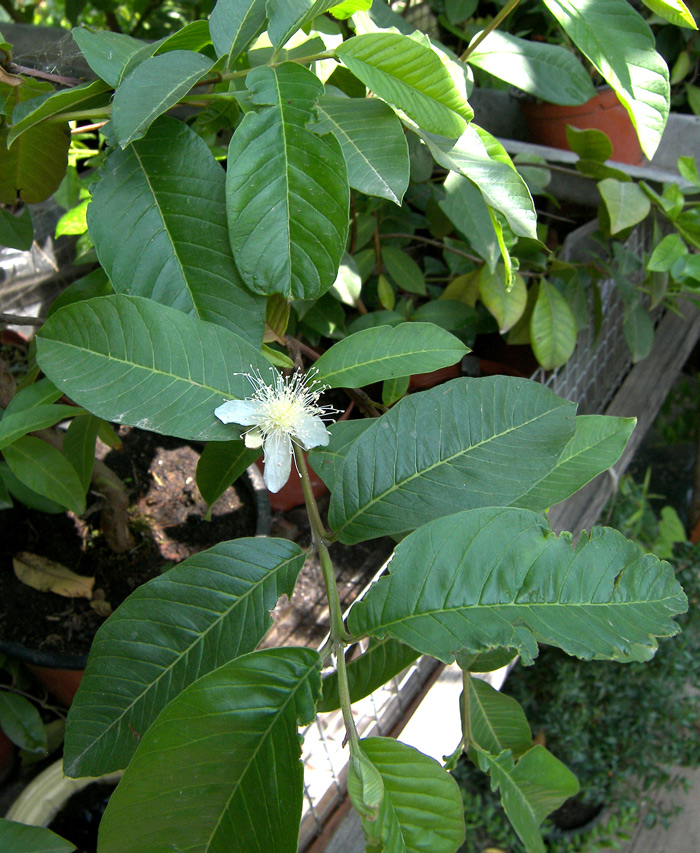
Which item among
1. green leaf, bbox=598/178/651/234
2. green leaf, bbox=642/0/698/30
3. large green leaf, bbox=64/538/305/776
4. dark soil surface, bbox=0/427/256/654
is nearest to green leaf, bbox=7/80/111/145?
large green leaf, bbox=64/538/305/776

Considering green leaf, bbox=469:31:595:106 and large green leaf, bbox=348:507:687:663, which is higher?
green leaf, bbox=469:31:595:106

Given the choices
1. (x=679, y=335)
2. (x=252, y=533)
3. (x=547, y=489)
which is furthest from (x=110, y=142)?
(x=679, y=335)

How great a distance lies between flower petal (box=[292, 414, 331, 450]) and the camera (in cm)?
55

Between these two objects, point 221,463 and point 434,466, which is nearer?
point 434,466

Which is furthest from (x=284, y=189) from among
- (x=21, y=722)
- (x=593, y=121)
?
(x=593, y=121)

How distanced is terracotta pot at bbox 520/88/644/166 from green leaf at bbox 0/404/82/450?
129 centimetres

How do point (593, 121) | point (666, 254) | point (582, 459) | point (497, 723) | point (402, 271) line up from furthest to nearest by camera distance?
point (593, 121)
point (402, 271)
point (666, 254)
point (497, 723)
point (582, 459)

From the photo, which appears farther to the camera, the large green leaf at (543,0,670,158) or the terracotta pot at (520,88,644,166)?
the terracotta pot at (520,88,644,166)

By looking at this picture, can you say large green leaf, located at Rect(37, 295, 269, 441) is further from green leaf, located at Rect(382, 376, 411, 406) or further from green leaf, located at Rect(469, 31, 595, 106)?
green leaf, located at Rect(469, 31, 595, 106)

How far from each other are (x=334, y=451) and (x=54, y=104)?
339 millimetres

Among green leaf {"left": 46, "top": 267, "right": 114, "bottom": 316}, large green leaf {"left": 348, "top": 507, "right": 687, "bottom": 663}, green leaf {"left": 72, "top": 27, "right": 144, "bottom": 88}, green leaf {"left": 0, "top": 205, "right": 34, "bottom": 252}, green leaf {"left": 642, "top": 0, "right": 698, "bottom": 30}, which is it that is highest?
green leaf {"left": 642, "top": 0, "right": 698, "bottom": 30}

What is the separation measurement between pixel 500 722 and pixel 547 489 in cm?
31

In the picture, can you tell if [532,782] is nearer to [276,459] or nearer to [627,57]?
[276,459]

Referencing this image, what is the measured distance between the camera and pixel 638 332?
112 cm
